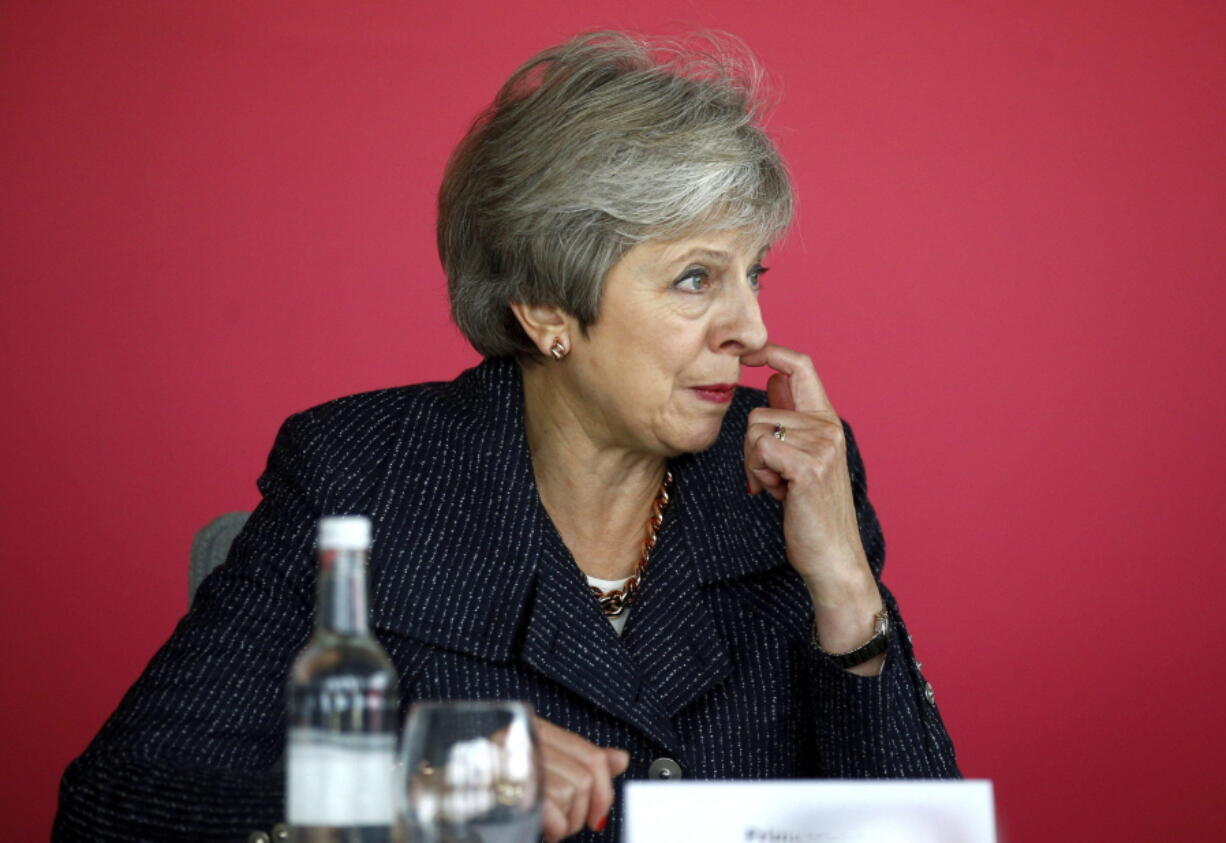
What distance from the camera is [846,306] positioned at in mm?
2730

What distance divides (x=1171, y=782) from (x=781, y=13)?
4.99 feet

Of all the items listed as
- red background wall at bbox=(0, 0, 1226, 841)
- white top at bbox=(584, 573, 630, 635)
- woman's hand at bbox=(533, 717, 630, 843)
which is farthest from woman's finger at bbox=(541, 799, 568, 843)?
red background wall at bbox=(0, 0, 1226, 841)

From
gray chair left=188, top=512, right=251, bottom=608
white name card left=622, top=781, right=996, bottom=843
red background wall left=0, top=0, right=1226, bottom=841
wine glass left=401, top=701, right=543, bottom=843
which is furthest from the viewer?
red background wall left=0, top=0, right=1226, bottom=841

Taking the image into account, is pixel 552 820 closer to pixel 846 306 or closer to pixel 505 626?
pixel 505 626

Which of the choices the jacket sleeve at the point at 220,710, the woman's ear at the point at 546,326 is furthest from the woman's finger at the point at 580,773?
the woman's ear at the point at 546,326

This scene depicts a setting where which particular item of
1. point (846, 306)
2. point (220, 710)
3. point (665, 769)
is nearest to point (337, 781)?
point (220, 710)

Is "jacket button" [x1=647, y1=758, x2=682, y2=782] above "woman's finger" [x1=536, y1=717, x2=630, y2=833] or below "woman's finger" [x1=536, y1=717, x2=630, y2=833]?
above

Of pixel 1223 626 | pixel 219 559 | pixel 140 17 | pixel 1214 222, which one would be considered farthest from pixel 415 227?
pixel 1223 626

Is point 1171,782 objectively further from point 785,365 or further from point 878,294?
point 785,365

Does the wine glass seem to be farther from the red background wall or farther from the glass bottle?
the red background wall

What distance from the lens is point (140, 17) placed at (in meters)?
2.63

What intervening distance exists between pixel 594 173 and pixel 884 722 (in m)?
0.64

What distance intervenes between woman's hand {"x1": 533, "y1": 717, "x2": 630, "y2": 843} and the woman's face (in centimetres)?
74

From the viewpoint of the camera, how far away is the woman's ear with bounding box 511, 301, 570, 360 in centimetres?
173
